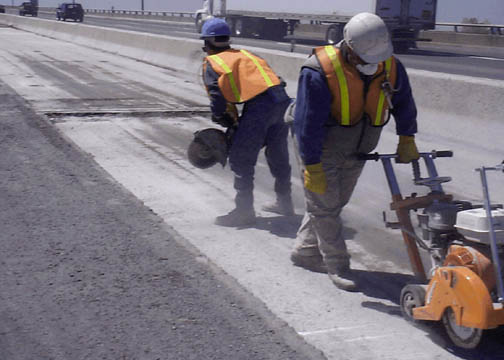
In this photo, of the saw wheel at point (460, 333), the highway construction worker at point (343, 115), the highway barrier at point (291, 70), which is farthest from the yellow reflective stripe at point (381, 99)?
the highway barrier at point (291, 70)

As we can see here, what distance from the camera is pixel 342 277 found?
5.26 m

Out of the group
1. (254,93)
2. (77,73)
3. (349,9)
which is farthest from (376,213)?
(349,9)

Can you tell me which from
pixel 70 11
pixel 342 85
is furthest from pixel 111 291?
pixel 70 11

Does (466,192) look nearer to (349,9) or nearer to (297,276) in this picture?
(297,276)

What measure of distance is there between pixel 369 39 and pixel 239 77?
209cm

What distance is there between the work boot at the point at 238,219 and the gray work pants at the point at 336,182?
1.46m

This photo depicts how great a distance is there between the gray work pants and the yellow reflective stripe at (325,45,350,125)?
0.13 meters

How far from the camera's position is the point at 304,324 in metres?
4.61

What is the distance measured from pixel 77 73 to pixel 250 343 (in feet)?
54.5

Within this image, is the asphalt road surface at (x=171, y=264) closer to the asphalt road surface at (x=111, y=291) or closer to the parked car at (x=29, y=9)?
the asphalt road surface at (x=111, y=291)

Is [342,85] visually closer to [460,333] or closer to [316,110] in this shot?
[316,110]

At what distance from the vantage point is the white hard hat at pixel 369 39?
4562mm

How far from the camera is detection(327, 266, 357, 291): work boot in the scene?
17.0 ft

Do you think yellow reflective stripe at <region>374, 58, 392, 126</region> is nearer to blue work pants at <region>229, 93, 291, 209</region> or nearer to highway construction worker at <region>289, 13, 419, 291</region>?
highway construction worker at <region>289, 13, 419, 291</region>
